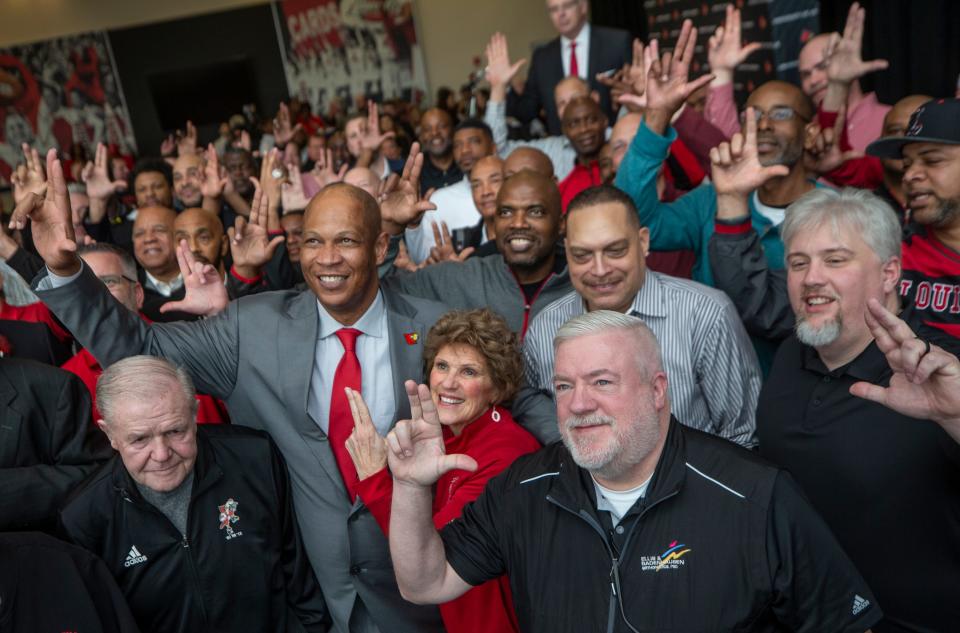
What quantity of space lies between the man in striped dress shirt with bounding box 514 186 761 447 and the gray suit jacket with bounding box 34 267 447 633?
0.63 metres

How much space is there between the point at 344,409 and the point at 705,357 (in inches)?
43.5

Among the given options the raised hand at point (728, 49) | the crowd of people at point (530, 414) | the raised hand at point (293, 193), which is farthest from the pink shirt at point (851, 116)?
the raised hand at point (293, 193)

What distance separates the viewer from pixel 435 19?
43.2 ft

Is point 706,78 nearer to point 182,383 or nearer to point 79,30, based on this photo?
point 182,383

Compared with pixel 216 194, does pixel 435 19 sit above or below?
above

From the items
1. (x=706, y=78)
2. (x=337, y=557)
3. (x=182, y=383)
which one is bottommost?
(x=337, y=557)

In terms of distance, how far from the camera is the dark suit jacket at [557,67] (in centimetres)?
555

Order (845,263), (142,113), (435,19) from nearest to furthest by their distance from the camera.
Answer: (845,263) → (435,19) → (142,113)

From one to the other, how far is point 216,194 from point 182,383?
265 cm

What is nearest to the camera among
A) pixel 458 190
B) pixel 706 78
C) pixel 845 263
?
pixel 845 263

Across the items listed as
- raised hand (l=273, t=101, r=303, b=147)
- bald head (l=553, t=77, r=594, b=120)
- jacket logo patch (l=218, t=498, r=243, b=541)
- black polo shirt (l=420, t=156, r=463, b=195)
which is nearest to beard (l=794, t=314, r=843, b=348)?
jacket logo patch (l=218, t=498, r=243, b=541)

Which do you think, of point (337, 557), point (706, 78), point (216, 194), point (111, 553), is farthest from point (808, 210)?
point (216, 194)

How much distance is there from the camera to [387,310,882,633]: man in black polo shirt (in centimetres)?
175

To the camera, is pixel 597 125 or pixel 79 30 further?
pixel 79 30
